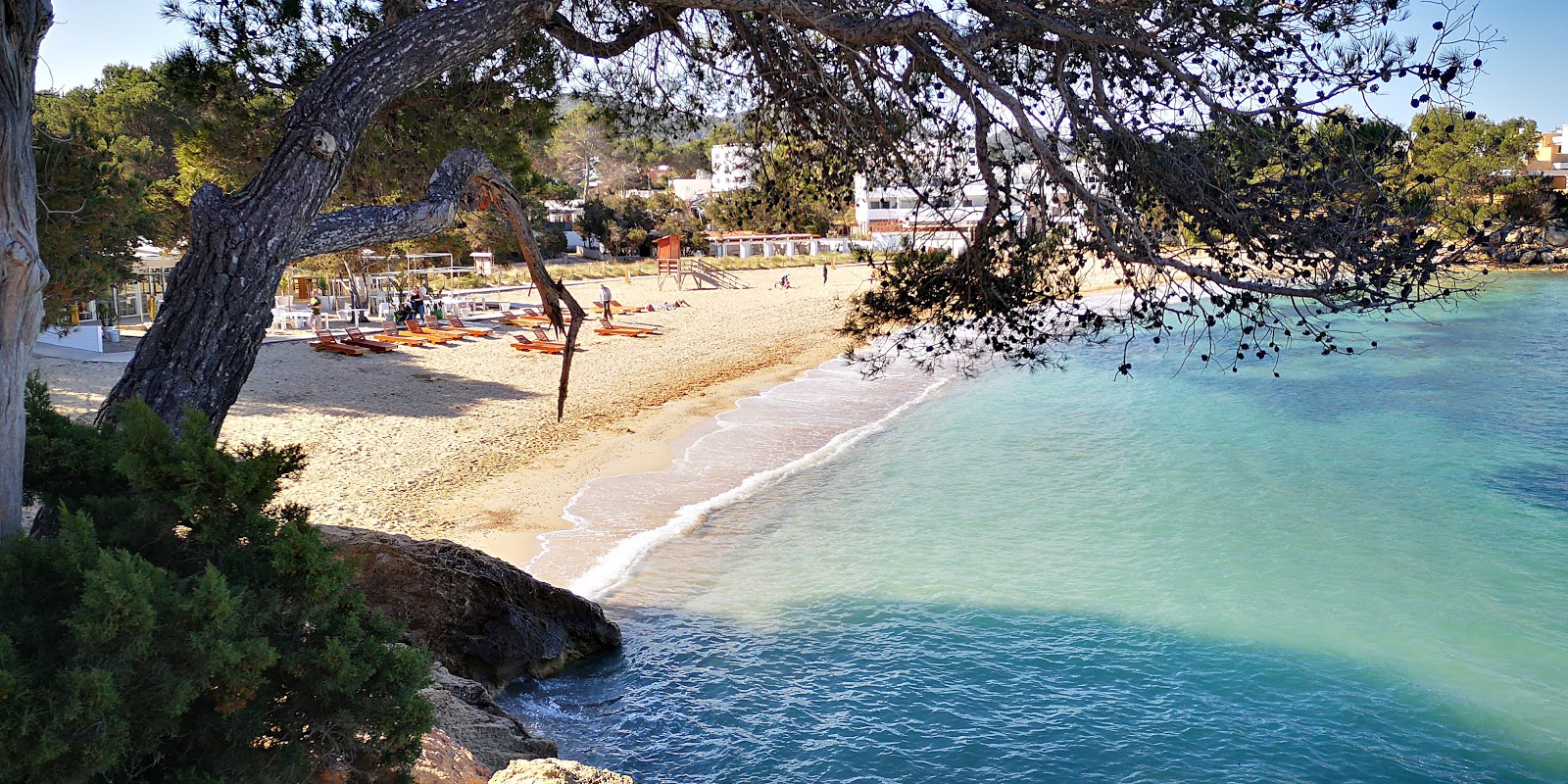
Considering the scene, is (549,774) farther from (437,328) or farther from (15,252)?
(437,328)

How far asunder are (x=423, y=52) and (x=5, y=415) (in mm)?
1936

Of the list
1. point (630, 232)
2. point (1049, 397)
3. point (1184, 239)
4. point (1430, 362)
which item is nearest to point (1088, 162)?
point (1184, 239)

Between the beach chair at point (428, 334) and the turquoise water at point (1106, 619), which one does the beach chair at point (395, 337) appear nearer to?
the beach chair at point (428, 334)

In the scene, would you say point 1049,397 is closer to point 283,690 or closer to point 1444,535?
point 1444,535

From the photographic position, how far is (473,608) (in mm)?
7535

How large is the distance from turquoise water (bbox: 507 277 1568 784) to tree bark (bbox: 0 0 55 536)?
15.0ft

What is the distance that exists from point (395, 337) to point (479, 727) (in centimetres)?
2111

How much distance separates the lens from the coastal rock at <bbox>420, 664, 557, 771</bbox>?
17.4 feet

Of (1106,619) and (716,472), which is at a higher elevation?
(716,472)

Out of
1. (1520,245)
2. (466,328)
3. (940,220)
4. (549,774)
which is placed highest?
(940,220)

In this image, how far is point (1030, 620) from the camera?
10.5m

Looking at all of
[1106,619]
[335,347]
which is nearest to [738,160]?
[1106,619]

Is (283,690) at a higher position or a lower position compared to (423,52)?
lower

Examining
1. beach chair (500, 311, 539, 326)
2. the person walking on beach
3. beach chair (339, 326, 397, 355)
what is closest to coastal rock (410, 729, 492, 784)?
beach chair (339, 326, 397, 355)
